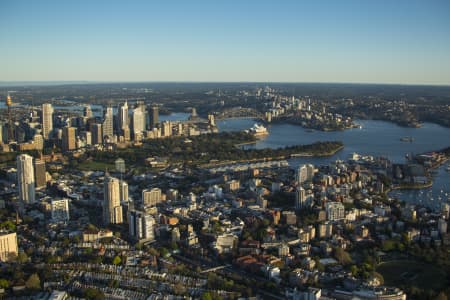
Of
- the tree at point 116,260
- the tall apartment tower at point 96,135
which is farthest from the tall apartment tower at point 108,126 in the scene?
the tree at point 116,260

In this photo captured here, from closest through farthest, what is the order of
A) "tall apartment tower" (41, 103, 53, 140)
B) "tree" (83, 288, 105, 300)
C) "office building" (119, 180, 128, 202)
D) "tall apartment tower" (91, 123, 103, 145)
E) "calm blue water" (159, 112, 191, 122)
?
"tree" (83, 288, 105, 300) < "office building" (119, 180, 128, 202) < "tall apartment tower" (91, 123, 103, 145) < "tall apartment tower" (41, 103, 53, 140) < "calm blue water" (159, 112, 191, 122)

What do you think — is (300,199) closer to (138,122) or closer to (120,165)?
(120,165)

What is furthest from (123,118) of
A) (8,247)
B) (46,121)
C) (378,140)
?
(8,247)

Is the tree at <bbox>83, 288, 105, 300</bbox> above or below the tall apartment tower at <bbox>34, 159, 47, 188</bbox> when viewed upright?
below

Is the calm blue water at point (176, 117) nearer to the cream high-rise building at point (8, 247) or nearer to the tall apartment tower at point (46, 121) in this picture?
the tall apartment tower at point (46, 121)

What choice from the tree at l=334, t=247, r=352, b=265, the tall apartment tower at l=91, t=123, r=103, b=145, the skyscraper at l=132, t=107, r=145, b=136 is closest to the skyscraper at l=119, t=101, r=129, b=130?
the skyscraper at l=132, t=107, r=145, b=136

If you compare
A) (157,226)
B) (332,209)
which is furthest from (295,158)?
(157,226)

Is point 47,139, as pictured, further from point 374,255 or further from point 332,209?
point 374,255

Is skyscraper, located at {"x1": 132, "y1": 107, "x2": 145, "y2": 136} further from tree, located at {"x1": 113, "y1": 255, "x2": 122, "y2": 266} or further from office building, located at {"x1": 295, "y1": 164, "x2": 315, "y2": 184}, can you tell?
tree, located at {"x1": 113, "y1": 255, "x2": 122, "y2": 266}
